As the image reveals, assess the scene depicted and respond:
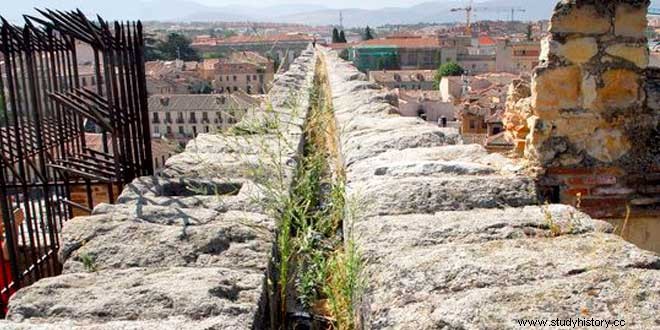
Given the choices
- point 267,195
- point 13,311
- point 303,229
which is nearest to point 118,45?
point 267,195

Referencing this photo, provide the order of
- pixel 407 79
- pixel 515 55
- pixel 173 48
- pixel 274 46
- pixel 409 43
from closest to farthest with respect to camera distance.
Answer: pixel 274 46
pixel 407 79
pixel 515 55
pixel 173 48
pixel 409 43

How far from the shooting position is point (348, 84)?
6.58 metres

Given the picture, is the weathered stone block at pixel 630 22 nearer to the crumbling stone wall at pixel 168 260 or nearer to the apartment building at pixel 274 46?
the crumbling stone wall at pixel 168 260

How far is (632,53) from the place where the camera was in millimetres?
2959

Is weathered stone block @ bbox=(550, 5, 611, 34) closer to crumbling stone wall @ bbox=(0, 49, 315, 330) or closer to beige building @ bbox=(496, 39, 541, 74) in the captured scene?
crumbling stone wall @ bbox=(0, 49, 315, 330)

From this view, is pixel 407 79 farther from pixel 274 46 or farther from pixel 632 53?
pixel 632 53

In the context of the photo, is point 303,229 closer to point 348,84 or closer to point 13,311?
point 13,311

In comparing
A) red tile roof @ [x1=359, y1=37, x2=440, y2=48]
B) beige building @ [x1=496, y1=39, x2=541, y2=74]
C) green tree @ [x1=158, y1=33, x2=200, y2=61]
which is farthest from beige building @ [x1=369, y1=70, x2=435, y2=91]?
green tree @ [x1=158, y1=33, x2=200, y2=61]

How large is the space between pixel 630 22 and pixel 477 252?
1.71 meters

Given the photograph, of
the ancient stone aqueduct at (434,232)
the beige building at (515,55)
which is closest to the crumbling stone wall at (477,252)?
the ancient stone aqueduct at (434,232)

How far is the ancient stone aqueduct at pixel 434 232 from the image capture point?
1.62 meters

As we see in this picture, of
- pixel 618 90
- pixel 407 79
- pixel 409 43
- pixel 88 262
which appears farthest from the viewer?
pixel 409 43

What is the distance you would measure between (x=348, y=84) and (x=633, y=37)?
3.86 meters
